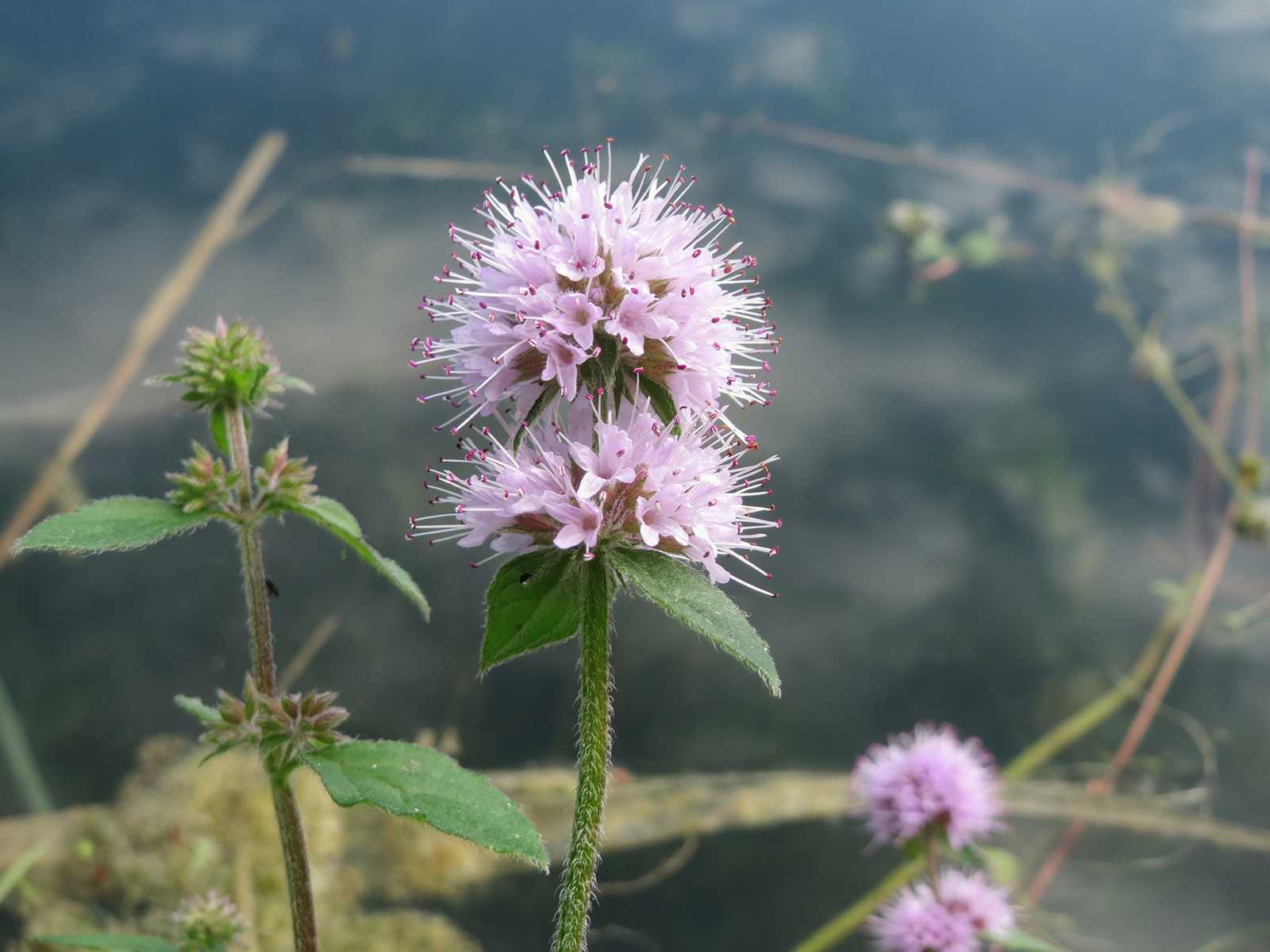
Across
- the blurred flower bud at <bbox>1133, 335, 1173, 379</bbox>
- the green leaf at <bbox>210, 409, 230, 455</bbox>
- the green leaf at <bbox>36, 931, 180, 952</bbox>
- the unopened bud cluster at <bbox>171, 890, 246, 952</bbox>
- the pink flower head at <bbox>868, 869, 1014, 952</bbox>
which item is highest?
the blurred flower bud at <bbox>1133, 335, 1173, 379</bbox>

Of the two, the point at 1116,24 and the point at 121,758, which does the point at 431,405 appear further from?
the point at 1116,24

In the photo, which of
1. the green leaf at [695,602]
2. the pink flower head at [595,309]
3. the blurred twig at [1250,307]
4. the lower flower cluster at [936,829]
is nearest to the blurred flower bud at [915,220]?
the blurred twig at [1250,307]

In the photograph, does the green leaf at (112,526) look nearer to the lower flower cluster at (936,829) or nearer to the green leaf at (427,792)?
the green leaf at (427,792)

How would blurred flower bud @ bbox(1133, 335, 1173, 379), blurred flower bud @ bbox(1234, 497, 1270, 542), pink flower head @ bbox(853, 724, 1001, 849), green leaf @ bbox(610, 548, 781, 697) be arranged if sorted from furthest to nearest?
blurred flower bud @ bbox(1133, 335, 1173, 379), blurred flower bud @ bbox(1234, 497, 1270, 542), pink flower head @ bbox(853, 724, 1001, 849), green leaf @ bbox(610, 548, 781, 697)

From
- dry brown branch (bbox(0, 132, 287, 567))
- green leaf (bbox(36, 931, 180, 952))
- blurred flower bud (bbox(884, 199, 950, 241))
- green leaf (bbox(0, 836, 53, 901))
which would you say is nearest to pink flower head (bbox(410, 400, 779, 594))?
green leaf (bbox(36, 931, 180, 952))

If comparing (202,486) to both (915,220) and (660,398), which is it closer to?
(660,398)

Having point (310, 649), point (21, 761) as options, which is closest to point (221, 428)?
point (310, 649)

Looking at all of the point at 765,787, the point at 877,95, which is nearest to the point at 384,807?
the point at 765,787

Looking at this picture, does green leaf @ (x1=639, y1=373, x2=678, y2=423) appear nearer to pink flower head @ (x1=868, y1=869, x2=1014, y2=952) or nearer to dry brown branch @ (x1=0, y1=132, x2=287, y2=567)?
pink flower head @ (x1=868, y1=869, x2=1014, y2=952)

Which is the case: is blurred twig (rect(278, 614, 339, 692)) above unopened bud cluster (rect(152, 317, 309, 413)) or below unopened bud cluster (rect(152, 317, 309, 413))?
above
